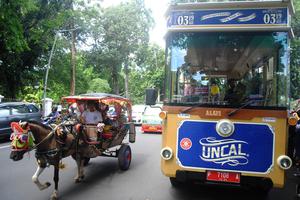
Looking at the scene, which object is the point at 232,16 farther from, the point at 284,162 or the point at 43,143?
the point at 43,143

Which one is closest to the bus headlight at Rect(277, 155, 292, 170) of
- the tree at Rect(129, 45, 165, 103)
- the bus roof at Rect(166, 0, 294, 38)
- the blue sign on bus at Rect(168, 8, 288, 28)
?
the bus roof at Rect(166, 0, 294, 38)

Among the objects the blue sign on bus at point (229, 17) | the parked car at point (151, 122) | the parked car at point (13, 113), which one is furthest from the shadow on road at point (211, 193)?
the parked car at point (151, 122)

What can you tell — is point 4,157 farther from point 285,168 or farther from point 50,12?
point 50,12

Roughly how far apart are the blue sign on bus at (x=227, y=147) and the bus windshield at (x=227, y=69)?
415 millimetres

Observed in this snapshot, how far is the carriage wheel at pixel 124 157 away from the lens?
957cm

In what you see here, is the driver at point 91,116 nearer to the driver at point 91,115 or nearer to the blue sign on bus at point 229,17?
the driver at point 91,115

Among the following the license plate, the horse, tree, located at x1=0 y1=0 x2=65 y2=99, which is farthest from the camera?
tree, located at x1=0 y1=0 x2=65 y2=99

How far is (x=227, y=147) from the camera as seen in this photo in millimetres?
6000

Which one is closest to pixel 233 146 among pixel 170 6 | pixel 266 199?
pixel 266 199

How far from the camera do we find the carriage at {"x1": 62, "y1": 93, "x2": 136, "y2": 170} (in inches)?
343

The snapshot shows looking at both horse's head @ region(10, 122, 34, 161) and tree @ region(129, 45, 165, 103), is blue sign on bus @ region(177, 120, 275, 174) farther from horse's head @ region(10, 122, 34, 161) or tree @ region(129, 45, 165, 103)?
tree @ region(129, 45, 165, 103)

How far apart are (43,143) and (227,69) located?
3589 mm

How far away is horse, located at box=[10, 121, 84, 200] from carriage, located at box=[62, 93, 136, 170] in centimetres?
58

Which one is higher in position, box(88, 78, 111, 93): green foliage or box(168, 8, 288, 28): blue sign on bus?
box(168, 8, 288, 28): blue sign on bus
